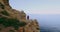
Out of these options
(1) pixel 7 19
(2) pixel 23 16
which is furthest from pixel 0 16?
(2) pixel 23 16

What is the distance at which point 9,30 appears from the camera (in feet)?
101

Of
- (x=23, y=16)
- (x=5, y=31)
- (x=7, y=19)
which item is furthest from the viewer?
(x=23, y=16)

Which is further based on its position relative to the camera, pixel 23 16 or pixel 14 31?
pixel 23 16

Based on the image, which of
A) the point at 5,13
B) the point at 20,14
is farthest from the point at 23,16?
the point at 5,13

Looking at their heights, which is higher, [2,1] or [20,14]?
[2,1]

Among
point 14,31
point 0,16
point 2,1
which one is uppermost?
point 2,1

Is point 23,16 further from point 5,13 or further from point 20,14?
point 5,13

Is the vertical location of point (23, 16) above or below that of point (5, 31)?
above

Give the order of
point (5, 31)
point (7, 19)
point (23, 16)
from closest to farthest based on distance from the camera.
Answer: point (5, 31) → point (7, 19) → point (23, 16)

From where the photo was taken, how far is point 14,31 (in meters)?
30.6

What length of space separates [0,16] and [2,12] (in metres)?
1.33

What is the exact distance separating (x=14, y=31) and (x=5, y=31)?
4.27ft

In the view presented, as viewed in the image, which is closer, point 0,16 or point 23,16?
point 0,16

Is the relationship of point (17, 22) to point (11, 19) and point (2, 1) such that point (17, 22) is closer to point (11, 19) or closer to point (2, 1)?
point (11, 19)
